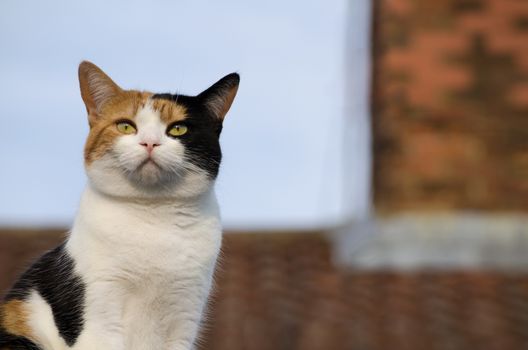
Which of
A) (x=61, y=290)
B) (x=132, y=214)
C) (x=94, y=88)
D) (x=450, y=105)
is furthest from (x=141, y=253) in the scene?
(x=450, y=105)

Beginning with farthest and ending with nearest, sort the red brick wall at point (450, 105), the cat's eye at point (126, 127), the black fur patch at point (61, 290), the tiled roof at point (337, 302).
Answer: the red brick wall at point (450, 105)
the tiled roof at point (337, 302)
the cat's eye at point (126, 127)
the black fur patch at point (61, 290)

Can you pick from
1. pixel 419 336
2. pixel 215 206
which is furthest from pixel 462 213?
pixel 215 206

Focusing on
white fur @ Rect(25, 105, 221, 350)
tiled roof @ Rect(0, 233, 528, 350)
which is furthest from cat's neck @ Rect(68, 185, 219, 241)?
tiled roof @ Rect(0, 233, 528, 350)

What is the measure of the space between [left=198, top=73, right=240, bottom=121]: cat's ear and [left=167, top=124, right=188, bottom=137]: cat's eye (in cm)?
9

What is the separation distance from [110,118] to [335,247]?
6734 millimetres

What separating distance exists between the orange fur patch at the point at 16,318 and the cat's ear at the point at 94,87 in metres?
0.57

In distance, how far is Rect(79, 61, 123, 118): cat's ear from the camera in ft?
9.43

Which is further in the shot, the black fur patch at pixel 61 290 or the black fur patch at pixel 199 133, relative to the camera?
the black fur patch at pixel 199 133

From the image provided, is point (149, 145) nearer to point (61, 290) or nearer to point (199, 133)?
point (199, 133)

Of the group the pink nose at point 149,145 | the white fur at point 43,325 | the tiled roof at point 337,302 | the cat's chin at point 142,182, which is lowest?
the tiled roof at point 337,302

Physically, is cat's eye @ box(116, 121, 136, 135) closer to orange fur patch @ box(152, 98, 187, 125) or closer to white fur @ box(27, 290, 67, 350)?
orange fur patch @ box(152, 98, 187, 125)

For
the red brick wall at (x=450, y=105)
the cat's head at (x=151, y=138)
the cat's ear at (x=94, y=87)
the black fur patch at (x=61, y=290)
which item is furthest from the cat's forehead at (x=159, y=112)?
the red brick wall at (x=450, y=105)

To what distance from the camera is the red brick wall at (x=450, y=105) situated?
31.1ft

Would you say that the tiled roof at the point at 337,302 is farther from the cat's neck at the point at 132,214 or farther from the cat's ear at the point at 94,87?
the cat's ear at the point at 94,87
